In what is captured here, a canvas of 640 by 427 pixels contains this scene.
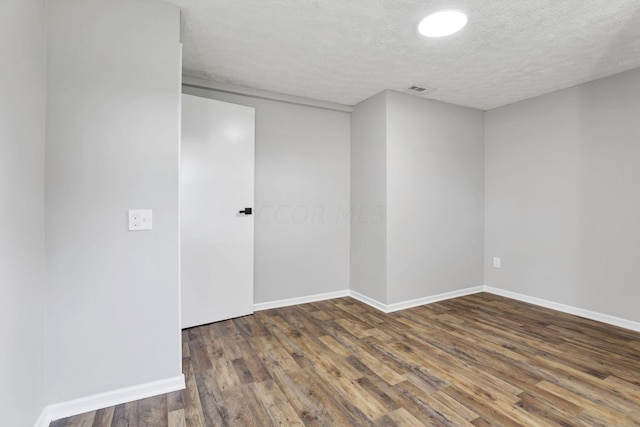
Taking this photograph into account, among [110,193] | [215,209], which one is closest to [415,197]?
[215,209]

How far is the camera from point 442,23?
2.10 meters

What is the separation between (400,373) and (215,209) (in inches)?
85.6

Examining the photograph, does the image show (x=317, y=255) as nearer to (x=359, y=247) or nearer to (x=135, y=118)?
(x=359, y=247)

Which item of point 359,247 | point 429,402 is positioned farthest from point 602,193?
point 429,402

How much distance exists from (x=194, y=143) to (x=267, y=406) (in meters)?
2.30

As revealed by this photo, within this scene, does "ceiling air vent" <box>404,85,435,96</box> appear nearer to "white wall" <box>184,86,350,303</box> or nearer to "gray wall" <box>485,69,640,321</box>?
"white wall" <box>184,86,350,303</box>

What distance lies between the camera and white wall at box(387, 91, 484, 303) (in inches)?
136

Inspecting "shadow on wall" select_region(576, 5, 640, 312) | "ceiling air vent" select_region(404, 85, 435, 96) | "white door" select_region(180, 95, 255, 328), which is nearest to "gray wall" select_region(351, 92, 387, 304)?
"ceiling air vent" select_region(404, 85, 435, 96)

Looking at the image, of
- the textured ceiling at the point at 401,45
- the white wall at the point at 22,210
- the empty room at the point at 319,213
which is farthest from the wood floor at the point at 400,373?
the textured ceiling at the point at 401,45

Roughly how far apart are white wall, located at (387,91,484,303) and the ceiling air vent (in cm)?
9

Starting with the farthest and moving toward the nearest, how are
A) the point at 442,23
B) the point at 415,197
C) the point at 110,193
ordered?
the point at 415,197
the point at 442,23
the point at 110,193

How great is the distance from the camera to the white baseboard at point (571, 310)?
2.88 meters

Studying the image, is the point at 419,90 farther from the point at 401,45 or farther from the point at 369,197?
the point at 369,197

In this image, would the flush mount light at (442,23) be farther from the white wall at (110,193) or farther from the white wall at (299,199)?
the white wall at (299,199)
